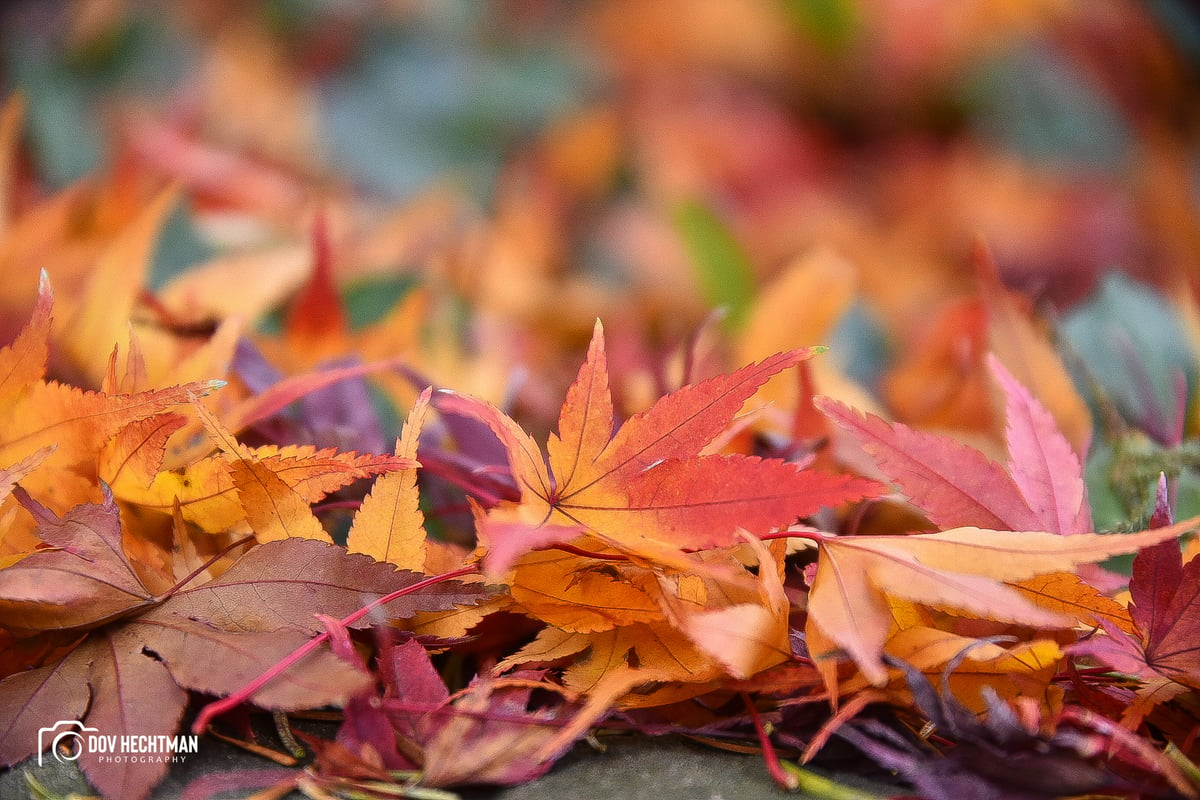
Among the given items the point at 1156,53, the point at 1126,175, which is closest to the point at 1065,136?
the point at 1126,175

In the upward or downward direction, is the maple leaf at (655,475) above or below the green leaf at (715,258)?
above

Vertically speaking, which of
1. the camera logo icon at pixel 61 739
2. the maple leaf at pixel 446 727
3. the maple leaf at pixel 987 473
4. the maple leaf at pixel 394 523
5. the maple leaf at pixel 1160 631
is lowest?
the camera logo icon at pixel 61 739

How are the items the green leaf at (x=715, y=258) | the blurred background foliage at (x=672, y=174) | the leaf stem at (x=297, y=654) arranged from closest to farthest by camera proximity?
the leaf stem at (x=297, y=654)
the blurred background foliage at (x=672, y=174)
the green leaf at (x=715, y=258)

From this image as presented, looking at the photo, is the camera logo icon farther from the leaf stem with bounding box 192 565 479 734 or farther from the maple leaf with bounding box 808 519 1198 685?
the maple leaf with bounding box 808 519 1198 685

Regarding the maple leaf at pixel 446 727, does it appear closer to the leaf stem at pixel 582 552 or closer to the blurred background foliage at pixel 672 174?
the leaf stem at pixel 582 552

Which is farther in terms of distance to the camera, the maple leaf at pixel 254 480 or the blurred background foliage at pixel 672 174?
the blurred background foliage at pixel 672 174

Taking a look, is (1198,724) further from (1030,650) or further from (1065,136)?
(1065,136)

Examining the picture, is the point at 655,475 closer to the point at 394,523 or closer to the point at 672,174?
the point at 394,523

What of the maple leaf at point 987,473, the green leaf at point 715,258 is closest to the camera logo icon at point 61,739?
the maple leaf at point 987,473
